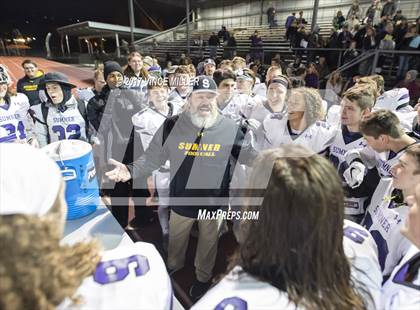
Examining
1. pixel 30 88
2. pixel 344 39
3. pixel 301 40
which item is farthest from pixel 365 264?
pixel 301 40

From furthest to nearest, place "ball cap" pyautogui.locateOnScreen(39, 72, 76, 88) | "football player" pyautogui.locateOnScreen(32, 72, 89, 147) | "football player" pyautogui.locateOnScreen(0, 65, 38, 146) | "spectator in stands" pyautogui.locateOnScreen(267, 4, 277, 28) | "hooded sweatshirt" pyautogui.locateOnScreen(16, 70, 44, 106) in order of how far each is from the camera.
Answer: "spectator in stands" pyautogui.locateOnScreen(267, 4, 277, 28) → "hooded sweatshirt" pyautogui.locateOnScreen(16, 70, 44, 106) → "football player" pyautogui.locateOnScreen(0, 65, 38, 146) → "football player" pyautogui.locateOnScreen(32, 72, 89, 147) → "ball cap" pyautogui.locateOnScreen(39, 72, 76, 88)

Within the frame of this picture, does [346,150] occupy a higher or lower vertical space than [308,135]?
lower

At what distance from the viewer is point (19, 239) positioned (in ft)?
1.90

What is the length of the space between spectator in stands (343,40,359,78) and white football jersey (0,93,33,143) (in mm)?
7888

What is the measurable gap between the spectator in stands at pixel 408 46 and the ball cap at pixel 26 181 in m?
8.11

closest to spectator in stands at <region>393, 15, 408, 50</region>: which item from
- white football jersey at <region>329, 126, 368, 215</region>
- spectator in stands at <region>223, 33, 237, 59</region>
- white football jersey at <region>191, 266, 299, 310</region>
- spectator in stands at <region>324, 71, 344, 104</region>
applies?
spectator in stands at <region>324, 71, 344, 104</region>

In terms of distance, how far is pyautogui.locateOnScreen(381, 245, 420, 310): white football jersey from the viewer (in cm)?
93

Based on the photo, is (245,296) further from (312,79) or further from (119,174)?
(312,79)

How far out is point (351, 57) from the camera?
802 cm

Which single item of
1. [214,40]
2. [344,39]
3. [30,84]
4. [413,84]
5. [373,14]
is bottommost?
[413,84]

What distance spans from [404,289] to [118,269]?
106cm

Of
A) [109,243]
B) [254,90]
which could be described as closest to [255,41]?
[254,90]

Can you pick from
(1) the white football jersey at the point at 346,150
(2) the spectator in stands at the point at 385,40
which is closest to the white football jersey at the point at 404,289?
(1) the white football jersey at the point at 346,150

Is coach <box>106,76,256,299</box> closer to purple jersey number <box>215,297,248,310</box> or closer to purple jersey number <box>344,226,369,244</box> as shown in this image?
purple jersey number <box>344,226,369,244</box>
